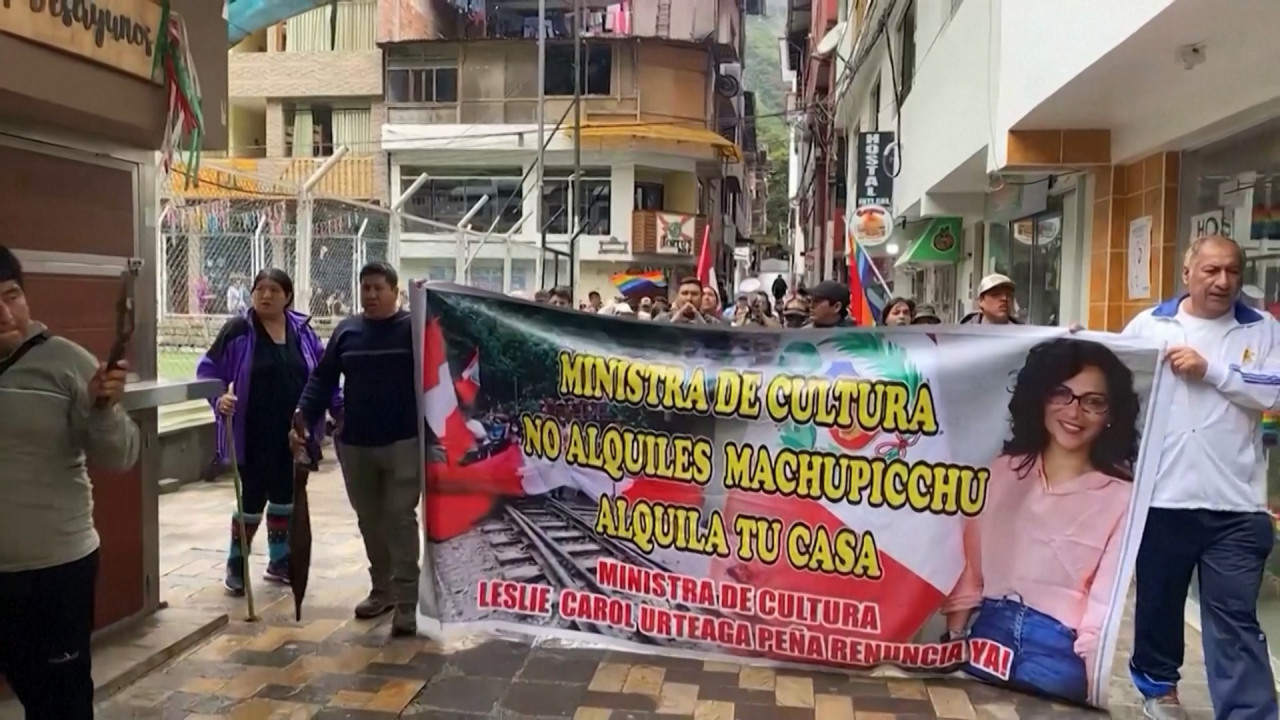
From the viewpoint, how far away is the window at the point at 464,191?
3136 centimetres

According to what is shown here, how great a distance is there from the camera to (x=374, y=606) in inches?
199

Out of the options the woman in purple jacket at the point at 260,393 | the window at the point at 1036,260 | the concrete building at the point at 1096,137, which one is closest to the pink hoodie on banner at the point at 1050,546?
the concrete building at the point at 1096,137

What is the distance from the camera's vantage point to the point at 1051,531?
3.99 meters

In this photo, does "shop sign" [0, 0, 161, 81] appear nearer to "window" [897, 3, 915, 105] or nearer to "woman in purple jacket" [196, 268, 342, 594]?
"woman in purple jacket" [196, 268, 342, 594]

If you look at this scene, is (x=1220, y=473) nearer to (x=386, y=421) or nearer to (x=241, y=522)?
(x=386, y=421)

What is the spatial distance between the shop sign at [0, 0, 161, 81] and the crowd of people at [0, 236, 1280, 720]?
3.26 ft

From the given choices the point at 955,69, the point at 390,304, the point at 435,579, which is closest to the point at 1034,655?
the point at 435,579

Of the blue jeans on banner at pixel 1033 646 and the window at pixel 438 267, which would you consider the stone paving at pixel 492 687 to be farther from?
the window at pixel 438 267

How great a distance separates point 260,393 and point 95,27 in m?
2.15

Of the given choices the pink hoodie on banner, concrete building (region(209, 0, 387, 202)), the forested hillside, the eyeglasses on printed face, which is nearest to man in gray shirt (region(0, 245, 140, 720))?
the pink hoodie on banner

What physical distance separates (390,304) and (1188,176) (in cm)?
468

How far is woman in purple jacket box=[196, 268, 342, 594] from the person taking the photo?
17.7 ft

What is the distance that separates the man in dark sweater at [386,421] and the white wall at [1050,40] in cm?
368

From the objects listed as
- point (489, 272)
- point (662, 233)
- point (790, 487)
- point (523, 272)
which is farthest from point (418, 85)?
point (790, 487)
